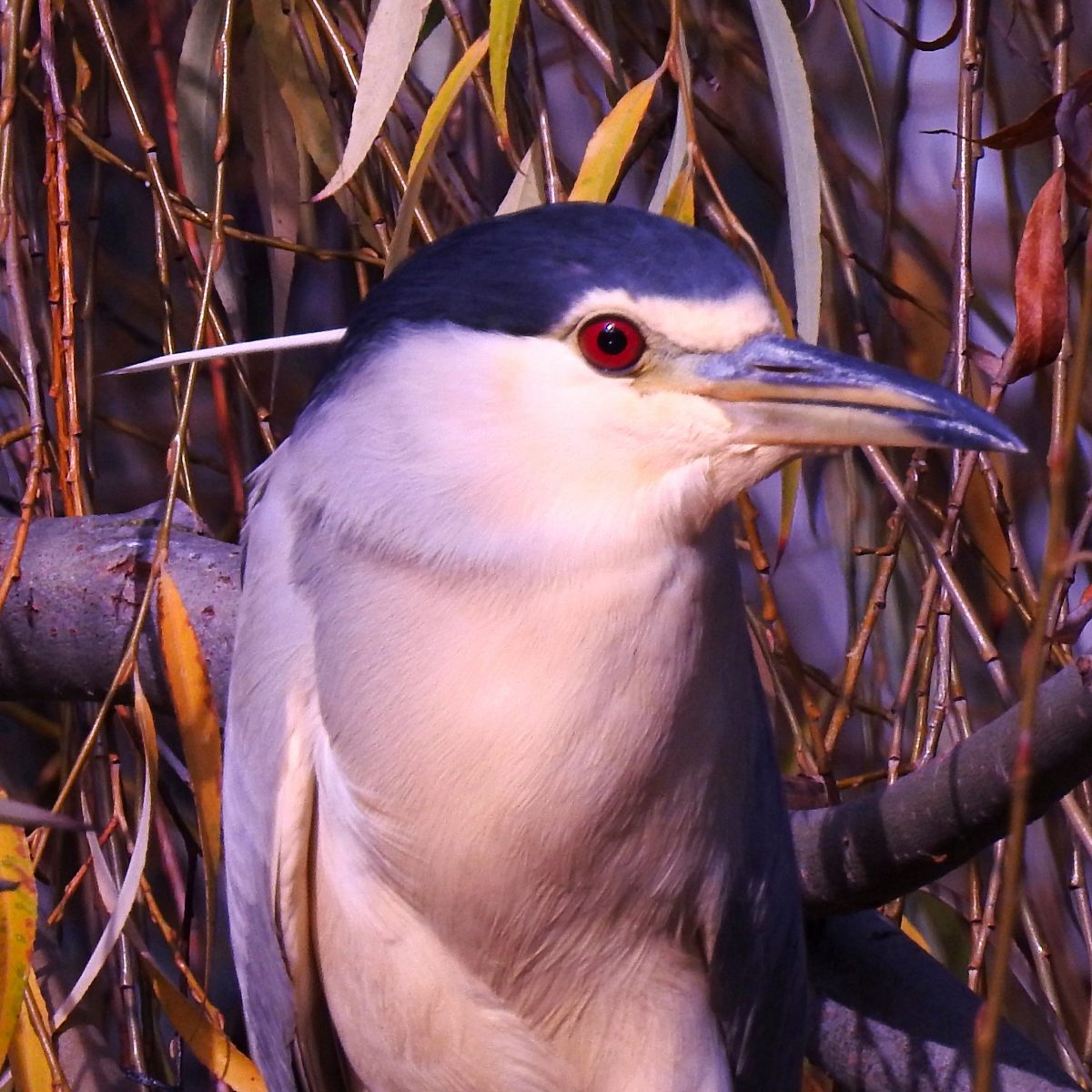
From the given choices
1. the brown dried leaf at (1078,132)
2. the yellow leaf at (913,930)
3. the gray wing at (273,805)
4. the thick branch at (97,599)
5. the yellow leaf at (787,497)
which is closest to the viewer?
the brown dried leaf at (1078,132)

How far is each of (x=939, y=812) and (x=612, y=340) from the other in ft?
1.15

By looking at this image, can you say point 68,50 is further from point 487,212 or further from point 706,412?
point 706,412

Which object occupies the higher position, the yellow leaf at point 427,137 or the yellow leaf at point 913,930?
the yellow leaf at point 427,137

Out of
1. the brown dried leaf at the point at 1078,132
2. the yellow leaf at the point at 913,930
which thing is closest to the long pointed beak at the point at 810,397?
the brown dried leaf at the point at 1078,132

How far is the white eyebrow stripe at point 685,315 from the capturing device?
0.70 m

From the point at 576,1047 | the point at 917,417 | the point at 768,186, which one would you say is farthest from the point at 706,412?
the point at 768,186

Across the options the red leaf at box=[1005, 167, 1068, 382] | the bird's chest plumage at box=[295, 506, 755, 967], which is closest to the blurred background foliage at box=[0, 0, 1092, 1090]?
the red leaf at box=[1005, 167, 1068, 382]

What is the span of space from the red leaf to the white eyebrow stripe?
13cm

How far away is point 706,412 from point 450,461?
5.6 inches

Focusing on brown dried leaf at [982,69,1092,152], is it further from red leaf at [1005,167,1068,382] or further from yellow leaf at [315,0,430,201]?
yellow leaf at [315,0,430,201]

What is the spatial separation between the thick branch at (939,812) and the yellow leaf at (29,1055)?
525 mm

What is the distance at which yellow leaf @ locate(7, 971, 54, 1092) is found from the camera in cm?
93

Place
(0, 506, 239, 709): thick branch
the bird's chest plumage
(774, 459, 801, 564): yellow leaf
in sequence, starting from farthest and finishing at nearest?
(0, 506, 239, 709): thick branch → (774, 459, 801, 564): yellow leaf → the bird's chest plumage

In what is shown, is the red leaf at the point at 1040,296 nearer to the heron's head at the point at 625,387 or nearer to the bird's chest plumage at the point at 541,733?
the heron's head at the point at 625,387
